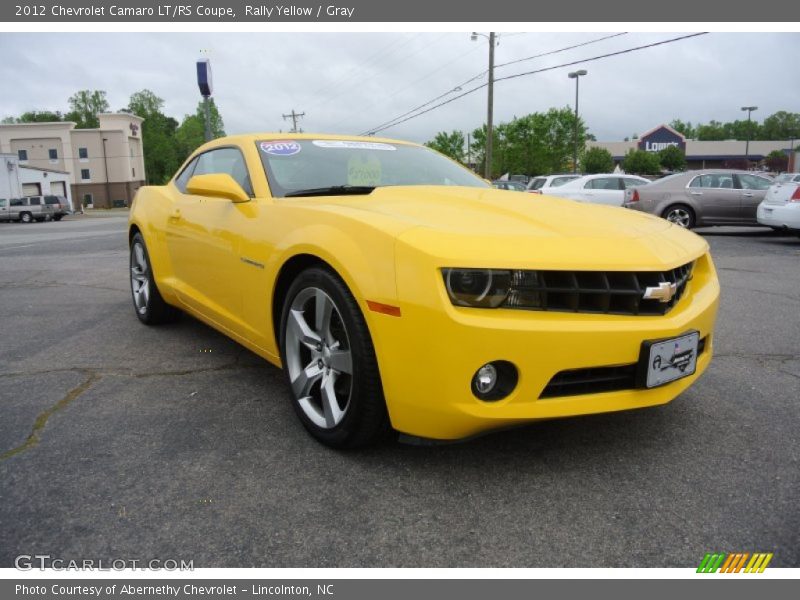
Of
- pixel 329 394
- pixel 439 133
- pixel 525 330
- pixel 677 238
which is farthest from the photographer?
pixel 439 133

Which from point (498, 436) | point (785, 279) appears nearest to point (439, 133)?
point (785, 279)

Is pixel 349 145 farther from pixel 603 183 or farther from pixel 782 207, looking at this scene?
pixel 603 183

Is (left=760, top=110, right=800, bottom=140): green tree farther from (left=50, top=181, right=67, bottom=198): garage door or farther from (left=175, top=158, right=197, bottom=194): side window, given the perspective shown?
(left=175, top=158, right=197, bottom=194): side window

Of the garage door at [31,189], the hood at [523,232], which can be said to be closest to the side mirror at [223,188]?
the hood at [523,232]

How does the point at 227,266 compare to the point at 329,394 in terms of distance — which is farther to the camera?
the point at 227,266

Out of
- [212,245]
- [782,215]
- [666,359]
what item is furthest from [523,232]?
[782,215]

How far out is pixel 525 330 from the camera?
2010 millimetres

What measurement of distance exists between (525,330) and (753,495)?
1027 mm

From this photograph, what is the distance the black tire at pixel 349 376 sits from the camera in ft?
7.33

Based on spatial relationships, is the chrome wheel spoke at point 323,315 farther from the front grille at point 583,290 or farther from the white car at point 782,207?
the white car at point 782,207

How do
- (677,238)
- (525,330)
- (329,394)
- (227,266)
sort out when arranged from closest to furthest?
1. (525,330)
2. (329,394)
3. (677,238)
4. (227,266)

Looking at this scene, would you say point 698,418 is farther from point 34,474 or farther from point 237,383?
point 34,474

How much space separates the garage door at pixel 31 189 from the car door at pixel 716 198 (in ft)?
174

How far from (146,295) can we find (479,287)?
3412 mm
